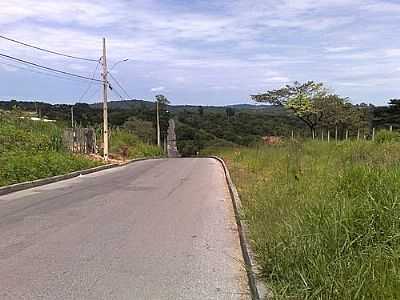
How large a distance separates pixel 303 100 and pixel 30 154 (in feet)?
114

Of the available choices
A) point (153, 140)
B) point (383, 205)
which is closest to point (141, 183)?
point (383, 205)

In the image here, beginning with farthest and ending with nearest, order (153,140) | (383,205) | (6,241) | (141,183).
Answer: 1. (153,140)
2. (141,183)
3. (6,241)
4. (383,205)

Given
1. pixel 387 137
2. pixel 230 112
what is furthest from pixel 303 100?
pixel 230 112

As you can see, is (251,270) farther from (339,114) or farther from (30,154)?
(339,114)

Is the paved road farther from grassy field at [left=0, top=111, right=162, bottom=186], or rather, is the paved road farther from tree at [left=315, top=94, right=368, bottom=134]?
tree at [left=315, top=94, right=368, bottom=134]

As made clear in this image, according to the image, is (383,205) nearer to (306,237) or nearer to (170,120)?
(306,237)

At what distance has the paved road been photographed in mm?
6523

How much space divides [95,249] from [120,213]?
14.0ft

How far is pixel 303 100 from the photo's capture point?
55125 mm

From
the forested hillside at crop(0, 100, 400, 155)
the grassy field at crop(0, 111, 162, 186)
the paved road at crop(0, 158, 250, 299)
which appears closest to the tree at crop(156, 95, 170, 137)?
the forested hillside at crop(0, 100, 400, 155)

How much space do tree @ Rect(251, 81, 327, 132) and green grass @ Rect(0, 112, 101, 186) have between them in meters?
26.3

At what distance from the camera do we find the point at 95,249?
8.70 m

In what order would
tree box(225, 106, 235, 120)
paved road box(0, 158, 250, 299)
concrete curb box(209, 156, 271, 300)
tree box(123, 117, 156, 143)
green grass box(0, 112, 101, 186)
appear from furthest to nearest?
tree box(225, 106, 235, 120) < tree box(123, 117, 156, 143) < green grass box(0, 112, 101, 186) < paved road box(0, 158, 250, 299) < concrete curb box(209, 156, 271, 300)

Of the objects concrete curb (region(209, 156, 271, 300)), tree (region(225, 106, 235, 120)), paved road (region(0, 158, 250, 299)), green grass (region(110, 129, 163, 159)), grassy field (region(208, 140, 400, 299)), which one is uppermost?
tree (region(225, 106, 235, 120))
